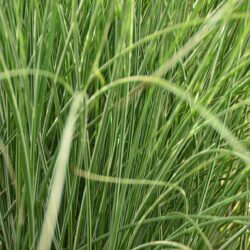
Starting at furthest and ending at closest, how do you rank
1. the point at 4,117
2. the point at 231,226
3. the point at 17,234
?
the point at 231,226
the point at 4,117
the point at 17,234

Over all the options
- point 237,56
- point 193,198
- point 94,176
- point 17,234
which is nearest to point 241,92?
point 237,56

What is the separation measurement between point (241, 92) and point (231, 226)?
24 centimetres

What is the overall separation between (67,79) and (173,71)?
0.19m

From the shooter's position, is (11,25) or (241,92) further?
(241,92)

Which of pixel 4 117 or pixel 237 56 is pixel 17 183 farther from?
pixel 237 56

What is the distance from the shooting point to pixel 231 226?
1073mm

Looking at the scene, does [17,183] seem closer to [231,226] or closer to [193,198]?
[193,198]

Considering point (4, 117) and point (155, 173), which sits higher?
point (4, 117)

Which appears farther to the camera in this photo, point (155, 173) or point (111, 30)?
point (111, 30)

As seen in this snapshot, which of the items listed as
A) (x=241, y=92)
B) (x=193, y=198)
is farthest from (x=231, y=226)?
(x=241, y=92)

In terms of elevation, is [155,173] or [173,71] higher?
[173,71]

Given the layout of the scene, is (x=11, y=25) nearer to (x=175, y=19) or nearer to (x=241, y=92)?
(x=175, y=19)


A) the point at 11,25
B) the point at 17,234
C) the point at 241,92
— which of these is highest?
the point at 11,25

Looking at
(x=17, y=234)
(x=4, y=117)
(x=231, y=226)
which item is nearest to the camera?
(x=17, y=234)
